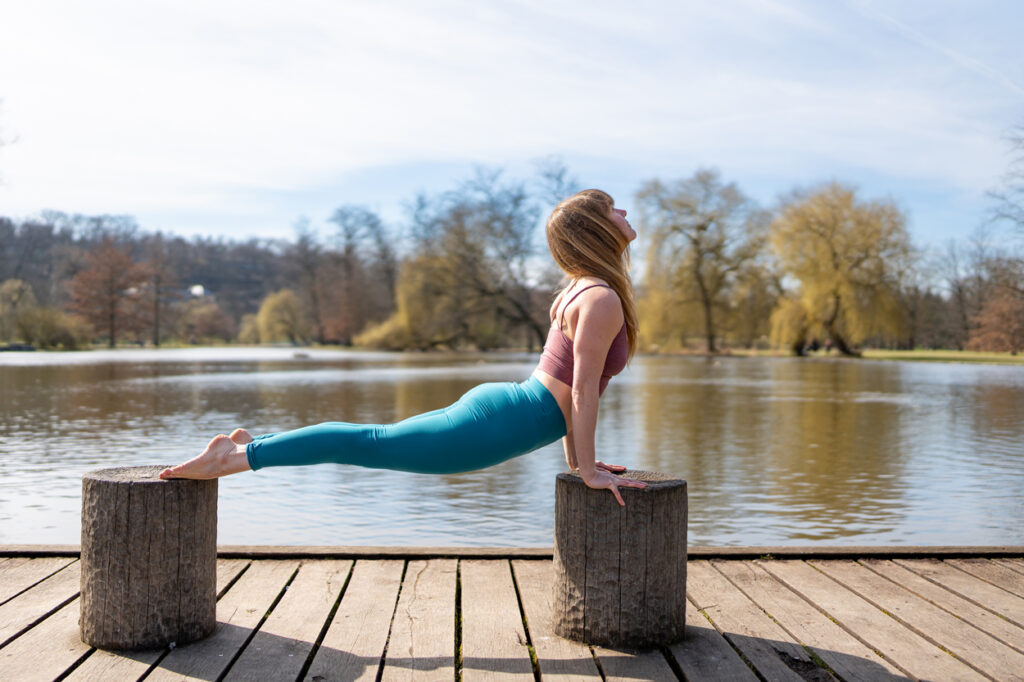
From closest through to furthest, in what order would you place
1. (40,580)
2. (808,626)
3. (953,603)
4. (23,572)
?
1. (808,626)
2. (953,603)
3. (40,580)
4. (23,572)

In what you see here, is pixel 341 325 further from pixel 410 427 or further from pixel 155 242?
pixel 410 427

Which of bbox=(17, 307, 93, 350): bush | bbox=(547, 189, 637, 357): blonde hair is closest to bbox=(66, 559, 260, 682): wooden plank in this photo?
bbox=(547, 189, 637, 357): blonde hair

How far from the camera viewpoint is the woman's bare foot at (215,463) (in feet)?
8.86

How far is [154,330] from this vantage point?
59688 millimetres

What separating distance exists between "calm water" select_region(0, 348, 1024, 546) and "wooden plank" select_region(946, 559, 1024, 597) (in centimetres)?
177

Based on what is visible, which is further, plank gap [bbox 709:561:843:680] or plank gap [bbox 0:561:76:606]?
plank gap [bbox 0:561:76:606]

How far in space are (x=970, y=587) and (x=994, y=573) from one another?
322 millimetres

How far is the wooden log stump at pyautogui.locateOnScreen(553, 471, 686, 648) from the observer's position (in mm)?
2746

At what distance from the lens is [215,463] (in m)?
2.71

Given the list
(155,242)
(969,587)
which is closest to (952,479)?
(969,587)

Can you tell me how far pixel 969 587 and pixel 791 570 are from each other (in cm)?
68

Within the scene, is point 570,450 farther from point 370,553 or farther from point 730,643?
point 370,553

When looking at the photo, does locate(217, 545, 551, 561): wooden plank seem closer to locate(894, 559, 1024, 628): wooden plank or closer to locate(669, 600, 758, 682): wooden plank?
locate(669, 600, 758, 682): wooden plank

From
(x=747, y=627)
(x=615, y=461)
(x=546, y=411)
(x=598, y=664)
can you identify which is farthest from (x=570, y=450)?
(x=615, y=461)
